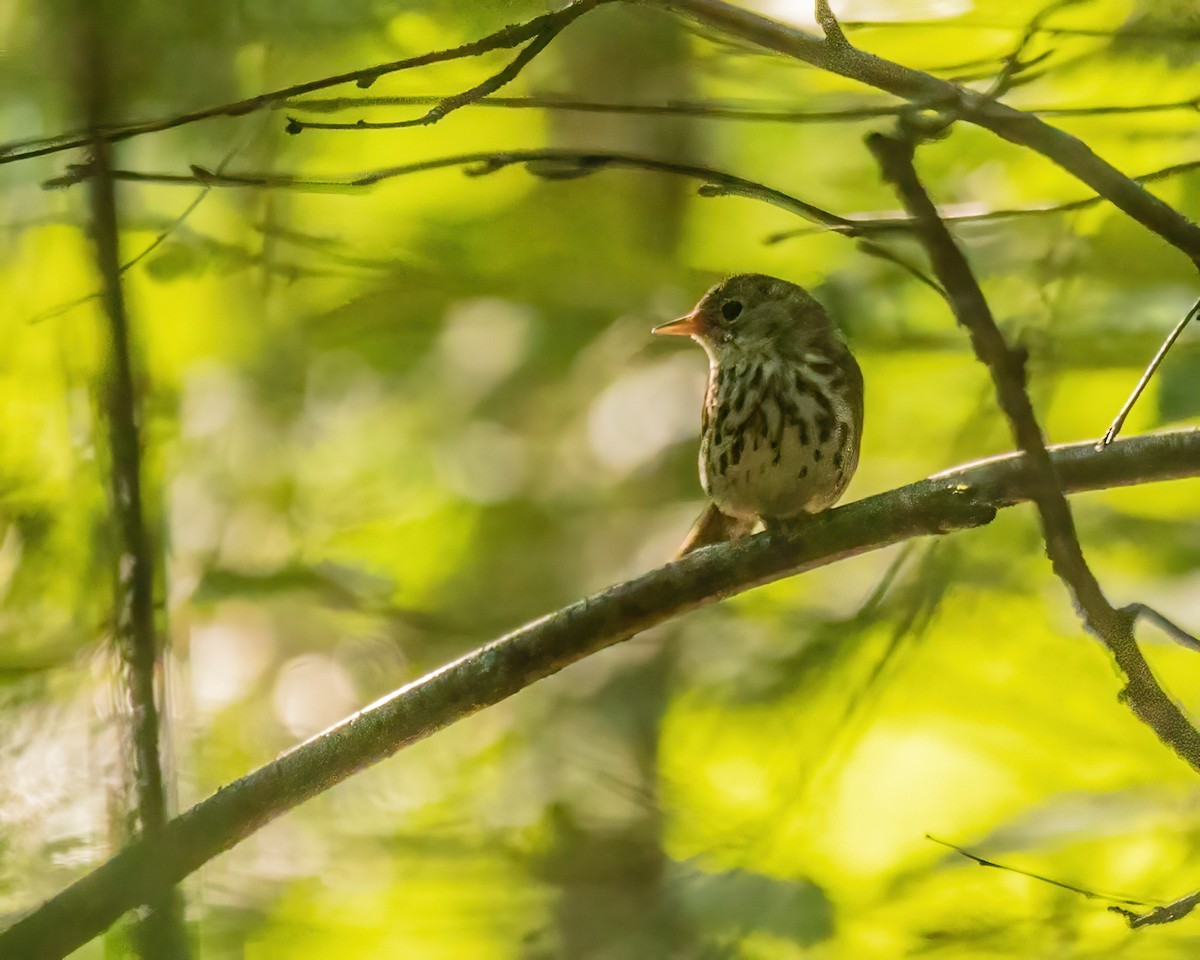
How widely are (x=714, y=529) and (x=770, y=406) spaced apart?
278mm

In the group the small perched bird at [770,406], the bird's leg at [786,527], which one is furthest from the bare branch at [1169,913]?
the small perched bird at [770,406]

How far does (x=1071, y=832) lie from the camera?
6.53 feet

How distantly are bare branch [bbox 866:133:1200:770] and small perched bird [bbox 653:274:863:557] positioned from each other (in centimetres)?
66

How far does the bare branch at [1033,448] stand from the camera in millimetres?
1011

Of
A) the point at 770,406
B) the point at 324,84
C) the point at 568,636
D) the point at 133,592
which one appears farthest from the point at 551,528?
the point at 133,592

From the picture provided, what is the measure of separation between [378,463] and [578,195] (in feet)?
2.68

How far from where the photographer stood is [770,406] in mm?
2293

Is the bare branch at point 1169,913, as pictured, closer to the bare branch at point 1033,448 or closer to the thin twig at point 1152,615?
the bare branch at point 1033,448

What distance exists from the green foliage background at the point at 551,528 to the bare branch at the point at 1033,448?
40 centimetres

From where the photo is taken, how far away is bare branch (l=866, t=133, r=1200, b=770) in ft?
3.32

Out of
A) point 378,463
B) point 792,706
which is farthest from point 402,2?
point 792,706

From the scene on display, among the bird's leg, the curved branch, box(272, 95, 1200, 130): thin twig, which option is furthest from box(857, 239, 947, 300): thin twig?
the bird's leg

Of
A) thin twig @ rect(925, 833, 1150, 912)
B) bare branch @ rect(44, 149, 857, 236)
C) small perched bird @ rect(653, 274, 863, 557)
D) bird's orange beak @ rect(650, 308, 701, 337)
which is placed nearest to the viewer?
bare branch @ rect(44, 149, 857, 236)

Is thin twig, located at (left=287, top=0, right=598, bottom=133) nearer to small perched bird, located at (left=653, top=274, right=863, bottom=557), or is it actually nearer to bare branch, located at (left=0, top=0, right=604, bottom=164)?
bare branch, located at (left=0, top=0, right=604, bottom=164)
